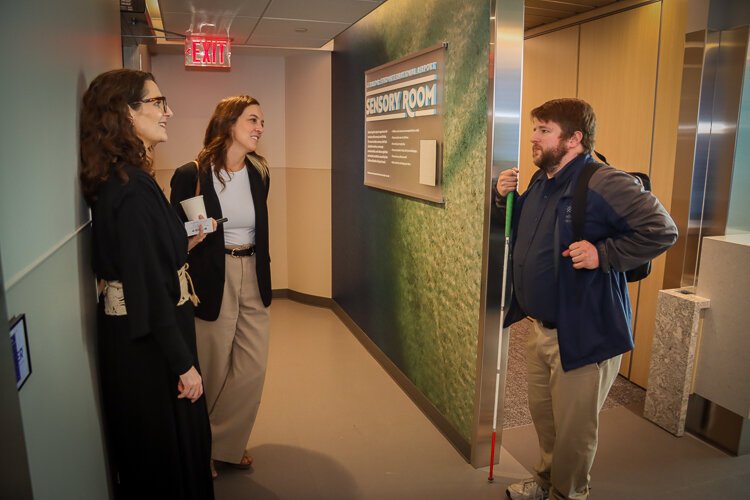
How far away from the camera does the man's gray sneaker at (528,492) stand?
8.52 ft

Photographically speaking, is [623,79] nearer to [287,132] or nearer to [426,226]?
[426,226]

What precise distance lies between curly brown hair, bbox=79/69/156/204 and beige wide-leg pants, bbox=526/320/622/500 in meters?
1.68

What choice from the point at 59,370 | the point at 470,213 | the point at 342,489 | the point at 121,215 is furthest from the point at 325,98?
the point at 59,370

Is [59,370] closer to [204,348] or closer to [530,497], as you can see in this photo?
[204,348]

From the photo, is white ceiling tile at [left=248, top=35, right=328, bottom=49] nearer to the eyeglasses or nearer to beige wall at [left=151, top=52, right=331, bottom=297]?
beige wall at [left=151, top=52, right=331, bottom=297]

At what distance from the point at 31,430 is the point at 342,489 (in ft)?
6.09

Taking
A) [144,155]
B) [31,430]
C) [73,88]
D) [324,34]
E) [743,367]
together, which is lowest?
[743,367]

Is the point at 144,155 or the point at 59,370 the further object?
the point at 144,155

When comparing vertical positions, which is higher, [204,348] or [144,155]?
[144,155]

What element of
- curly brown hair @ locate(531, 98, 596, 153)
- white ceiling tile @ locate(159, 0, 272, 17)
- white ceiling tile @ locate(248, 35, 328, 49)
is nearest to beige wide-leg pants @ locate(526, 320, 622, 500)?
curly brown hair @ locate(531, 98, 596, 153)

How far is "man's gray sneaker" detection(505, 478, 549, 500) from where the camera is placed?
2596 millimetres

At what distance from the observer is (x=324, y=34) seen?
14.8ft

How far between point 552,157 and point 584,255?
42cm

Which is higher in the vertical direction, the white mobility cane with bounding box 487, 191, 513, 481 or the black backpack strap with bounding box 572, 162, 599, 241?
the black backpack strap with bounding box 572, 162, 599, 241
